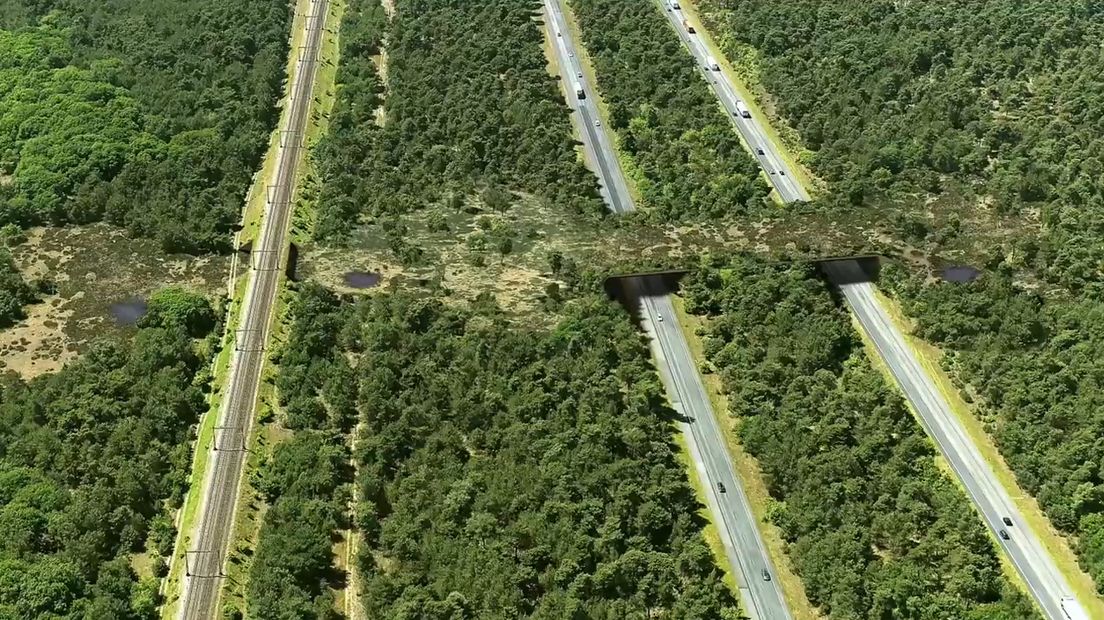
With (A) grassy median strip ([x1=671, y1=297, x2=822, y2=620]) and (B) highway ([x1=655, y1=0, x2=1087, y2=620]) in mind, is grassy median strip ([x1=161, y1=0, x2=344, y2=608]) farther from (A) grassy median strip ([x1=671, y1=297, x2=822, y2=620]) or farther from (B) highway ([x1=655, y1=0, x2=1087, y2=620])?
(B) highway ([x1=655, y1=0, x2=1087, y2=620])

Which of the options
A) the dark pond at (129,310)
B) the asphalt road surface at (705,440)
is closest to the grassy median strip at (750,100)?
the asphalt road surface at (705,440)

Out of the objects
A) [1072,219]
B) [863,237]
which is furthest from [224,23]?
[1072,219]

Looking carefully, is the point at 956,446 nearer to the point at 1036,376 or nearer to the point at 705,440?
the point at 1036,376

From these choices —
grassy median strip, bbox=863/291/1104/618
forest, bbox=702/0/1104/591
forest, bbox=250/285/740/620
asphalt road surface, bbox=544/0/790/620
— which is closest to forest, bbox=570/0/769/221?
asphalt road surface, bbox=544/0/790/620

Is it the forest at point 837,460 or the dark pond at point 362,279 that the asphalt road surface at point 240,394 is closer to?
the dark pond at point 362,279

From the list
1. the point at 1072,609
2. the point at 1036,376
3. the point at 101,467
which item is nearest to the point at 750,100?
the point at 1036,376

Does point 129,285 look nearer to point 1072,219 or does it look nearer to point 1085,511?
point 1085,511
